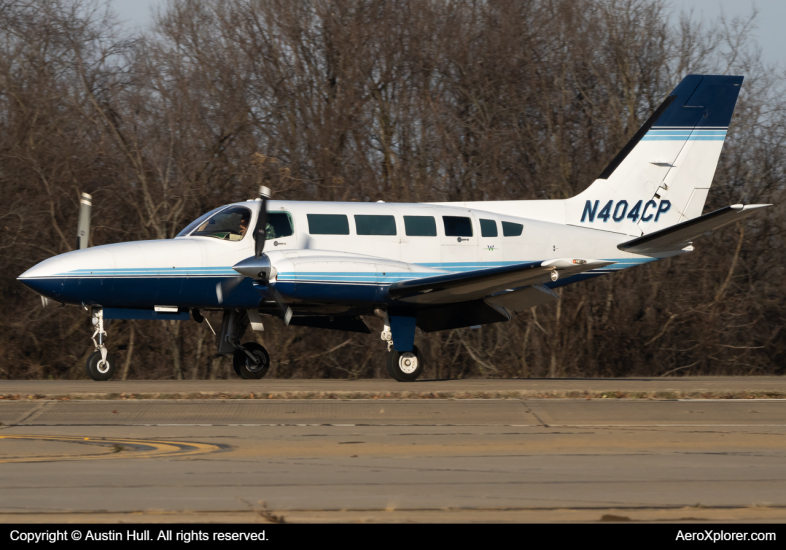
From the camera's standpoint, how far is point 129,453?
668 cm

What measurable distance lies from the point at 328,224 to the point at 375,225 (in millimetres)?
784

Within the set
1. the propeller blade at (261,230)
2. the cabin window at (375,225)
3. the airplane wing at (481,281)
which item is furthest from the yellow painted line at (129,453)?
the cabin window at (375,225)

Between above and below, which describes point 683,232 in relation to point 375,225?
below

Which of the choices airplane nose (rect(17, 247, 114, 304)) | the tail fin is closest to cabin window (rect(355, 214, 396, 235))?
airplane nose (rect(17, 247, 114, 304))

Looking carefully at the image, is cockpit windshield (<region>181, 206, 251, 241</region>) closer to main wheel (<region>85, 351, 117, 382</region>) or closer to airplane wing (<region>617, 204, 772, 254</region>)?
main wheel (<region>85, 351, 117, 382</region>)

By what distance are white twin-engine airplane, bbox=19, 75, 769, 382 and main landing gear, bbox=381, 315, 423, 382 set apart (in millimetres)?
22

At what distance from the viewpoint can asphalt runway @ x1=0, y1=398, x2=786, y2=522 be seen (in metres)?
4.98

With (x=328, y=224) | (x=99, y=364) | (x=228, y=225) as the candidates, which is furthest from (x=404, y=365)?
(x=99, y=364)

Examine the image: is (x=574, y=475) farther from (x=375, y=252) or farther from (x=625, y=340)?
(x=625, y=340)

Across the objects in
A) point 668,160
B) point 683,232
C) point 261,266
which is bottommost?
point 261,266

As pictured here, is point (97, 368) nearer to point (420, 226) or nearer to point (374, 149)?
point (420, 226)

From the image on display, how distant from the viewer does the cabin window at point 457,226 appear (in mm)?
13883
